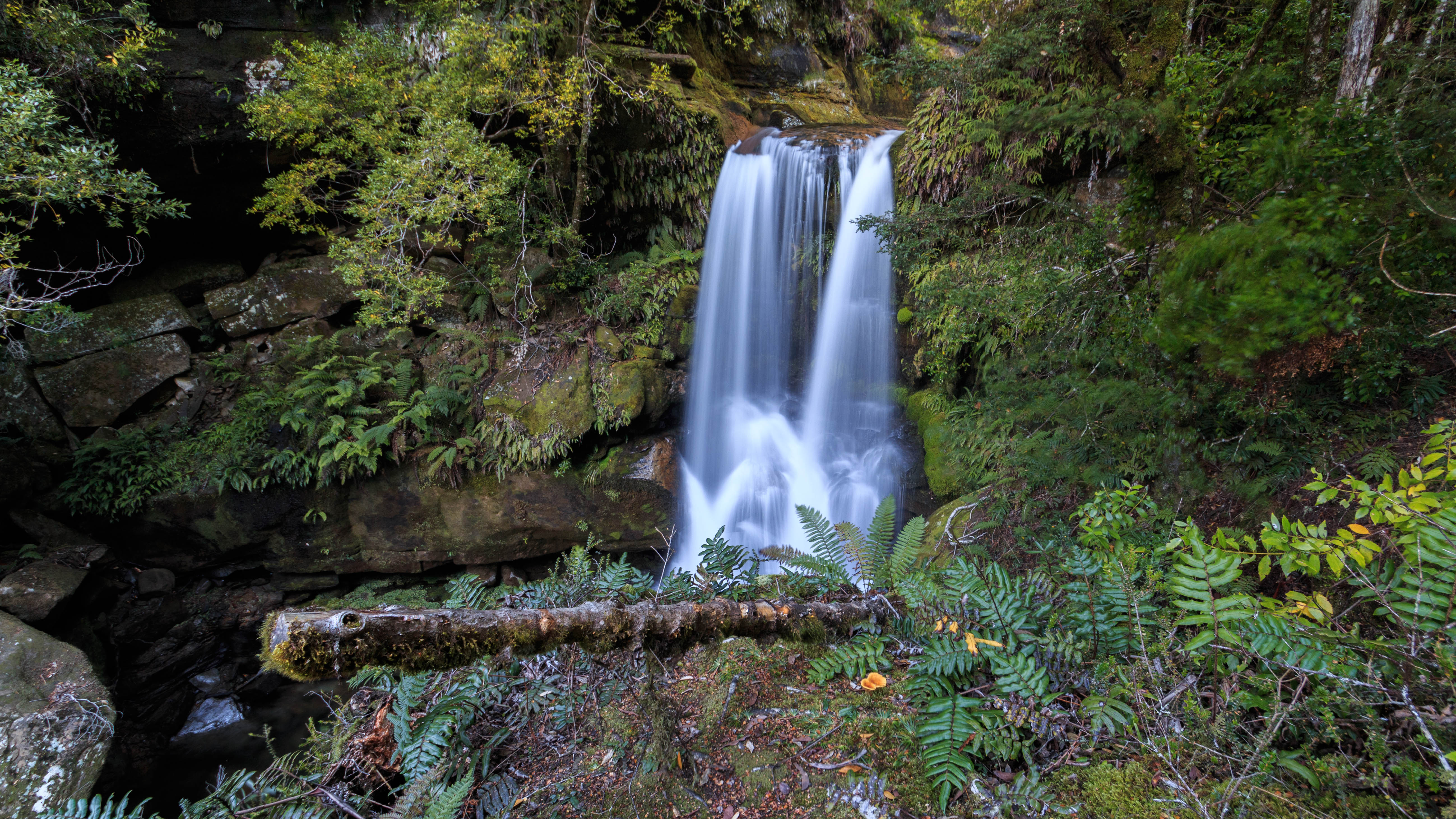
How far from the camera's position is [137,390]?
7.59 meters

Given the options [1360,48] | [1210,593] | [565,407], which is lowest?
[565,407]

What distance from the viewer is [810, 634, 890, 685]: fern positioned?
224 centimetres

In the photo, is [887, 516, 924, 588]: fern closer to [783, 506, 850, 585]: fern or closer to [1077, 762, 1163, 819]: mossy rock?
[783, 506, 850, 585]: fern

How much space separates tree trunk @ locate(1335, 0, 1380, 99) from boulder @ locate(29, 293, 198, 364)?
12385 mm

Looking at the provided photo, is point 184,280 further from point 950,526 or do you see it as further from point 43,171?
point 950,526

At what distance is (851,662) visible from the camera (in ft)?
7.37

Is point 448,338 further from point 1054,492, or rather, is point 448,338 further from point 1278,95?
point 1278,95

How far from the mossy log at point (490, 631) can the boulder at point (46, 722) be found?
519 cm

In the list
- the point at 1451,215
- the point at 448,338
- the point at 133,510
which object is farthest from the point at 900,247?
the point at 133,510

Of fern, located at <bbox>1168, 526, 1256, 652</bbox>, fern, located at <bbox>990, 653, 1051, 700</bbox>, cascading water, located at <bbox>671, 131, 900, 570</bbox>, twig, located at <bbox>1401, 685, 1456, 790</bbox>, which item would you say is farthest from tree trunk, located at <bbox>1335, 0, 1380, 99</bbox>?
cascading water, located at <bbox>671, 131, 900, 570</bbox>

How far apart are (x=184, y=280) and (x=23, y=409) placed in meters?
2.59

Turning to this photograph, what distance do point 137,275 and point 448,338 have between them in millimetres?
4946

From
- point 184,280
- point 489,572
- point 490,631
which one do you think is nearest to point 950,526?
point 490,631

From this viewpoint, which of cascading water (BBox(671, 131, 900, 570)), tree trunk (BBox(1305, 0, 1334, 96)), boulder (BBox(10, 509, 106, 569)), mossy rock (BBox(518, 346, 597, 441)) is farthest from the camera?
mossy rock (BBox(518, 346, 597, 441))
